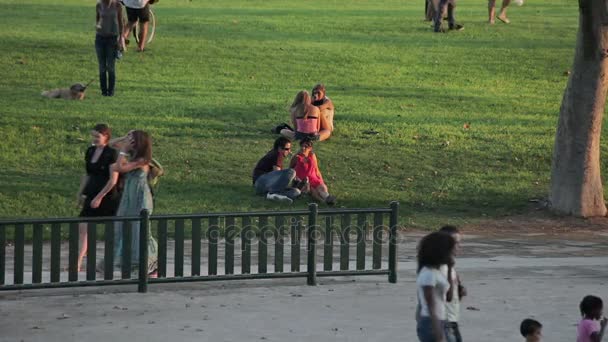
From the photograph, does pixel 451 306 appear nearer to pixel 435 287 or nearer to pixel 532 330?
pixel 435 287

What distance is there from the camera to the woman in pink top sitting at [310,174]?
19.7 metres

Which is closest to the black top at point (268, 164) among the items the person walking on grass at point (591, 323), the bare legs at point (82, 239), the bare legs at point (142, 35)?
the bare legs at point (82, 239)

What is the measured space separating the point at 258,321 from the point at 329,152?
1067 cm

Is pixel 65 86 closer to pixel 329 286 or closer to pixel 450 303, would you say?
pixel 329 286

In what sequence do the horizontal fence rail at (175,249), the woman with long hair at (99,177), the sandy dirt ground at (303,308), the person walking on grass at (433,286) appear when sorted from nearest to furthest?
the person walking on grass at (433,286)
the sandy dirt ground at (303,308)
the horizontal fence rail at (175,249)
the woman with long hair at (99,177)

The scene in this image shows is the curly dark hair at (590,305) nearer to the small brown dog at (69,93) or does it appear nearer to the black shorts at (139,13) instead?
the small brown dog at (69,93)

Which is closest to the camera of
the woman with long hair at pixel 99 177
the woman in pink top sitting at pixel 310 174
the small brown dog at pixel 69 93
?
the woman with long hair at pixel 99 177

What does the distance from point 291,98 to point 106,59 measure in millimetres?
4056

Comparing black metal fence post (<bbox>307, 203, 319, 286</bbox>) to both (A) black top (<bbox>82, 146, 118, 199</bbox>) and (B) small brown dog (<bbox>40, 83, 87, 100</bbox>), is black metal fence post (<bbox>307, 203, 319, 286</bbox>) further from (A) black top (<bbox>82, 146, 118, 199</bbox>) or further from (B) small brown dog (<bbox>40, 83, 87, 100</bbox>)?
(B) small brown dog (<bbox>40, 83, 87, 100</bbox>)

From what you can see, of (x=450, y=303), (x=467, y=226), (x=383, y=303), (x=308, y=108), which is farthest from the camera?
(x=308, y=108)

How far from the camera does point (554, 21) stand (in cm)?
4078

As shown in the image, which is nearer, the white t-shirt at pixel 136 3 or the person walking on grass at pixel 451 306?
the person walking on grass at pixel 451 306

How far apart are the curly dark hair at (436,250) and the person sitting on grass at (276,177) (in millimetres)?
9902

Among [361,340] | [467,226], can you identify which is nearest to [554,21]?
[467,226]
